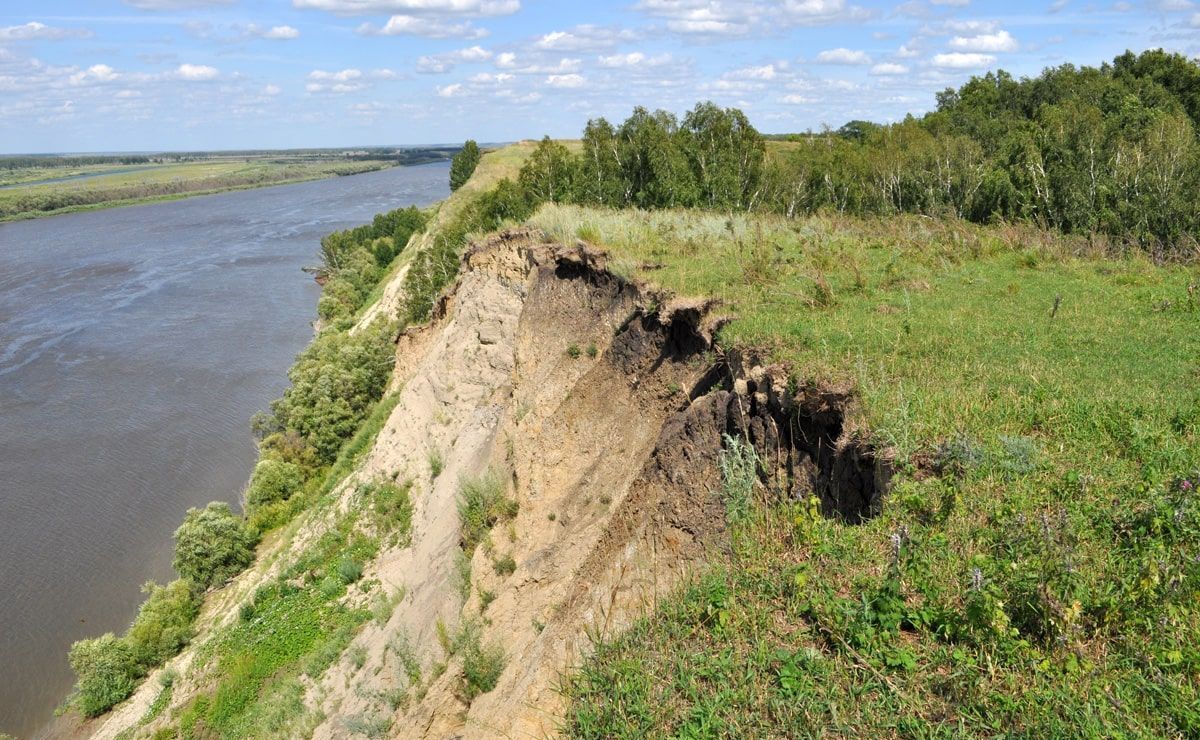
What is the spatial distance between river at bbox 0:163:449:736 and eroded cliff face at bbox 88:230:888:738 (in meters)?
10.2

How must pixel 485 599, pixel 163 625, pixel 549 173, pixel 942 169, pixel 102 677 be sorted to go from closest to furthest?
pixel 485 599 < pixel 102 677 < pixel 163 625 < pixel 549 173 < pixel 942 169

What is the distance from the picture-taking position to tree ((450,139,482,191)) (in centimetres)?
7250

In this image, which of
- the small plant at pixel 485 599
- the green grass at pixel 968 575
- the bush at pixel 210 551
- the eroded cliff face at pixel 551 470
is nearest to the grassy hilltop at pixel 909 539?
the green grass at pixel 968 575

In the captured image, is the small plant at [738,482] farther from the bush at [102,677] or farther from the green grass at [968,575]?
the bush at [102,677]

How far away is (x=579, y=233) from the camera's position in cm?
1557

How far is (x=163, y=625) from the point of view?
2069 cm

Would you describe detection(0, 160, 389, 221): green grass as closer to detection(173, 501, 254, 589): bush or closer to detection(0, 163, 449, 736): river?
detection(0, 163, 449, 736): river

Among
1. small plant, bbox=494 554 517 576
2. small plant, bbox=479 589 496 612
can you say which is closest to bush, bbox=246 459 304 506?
small plant, bbox=494 554 517 576

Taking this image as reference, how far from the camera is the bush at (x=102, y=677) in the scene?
19219 millimetres

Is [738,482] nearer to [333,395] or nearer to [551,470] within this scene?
[551,470]

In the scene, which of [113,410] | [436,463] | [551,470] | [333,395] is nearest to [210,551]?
[333,395]

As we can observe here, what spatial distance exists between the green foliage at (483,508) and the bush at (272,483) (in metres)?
17.0

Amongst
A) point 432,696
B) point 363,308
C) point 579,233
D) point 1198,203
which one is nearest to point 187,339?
point 363,308

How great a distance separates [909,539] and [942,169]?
35.9 m
